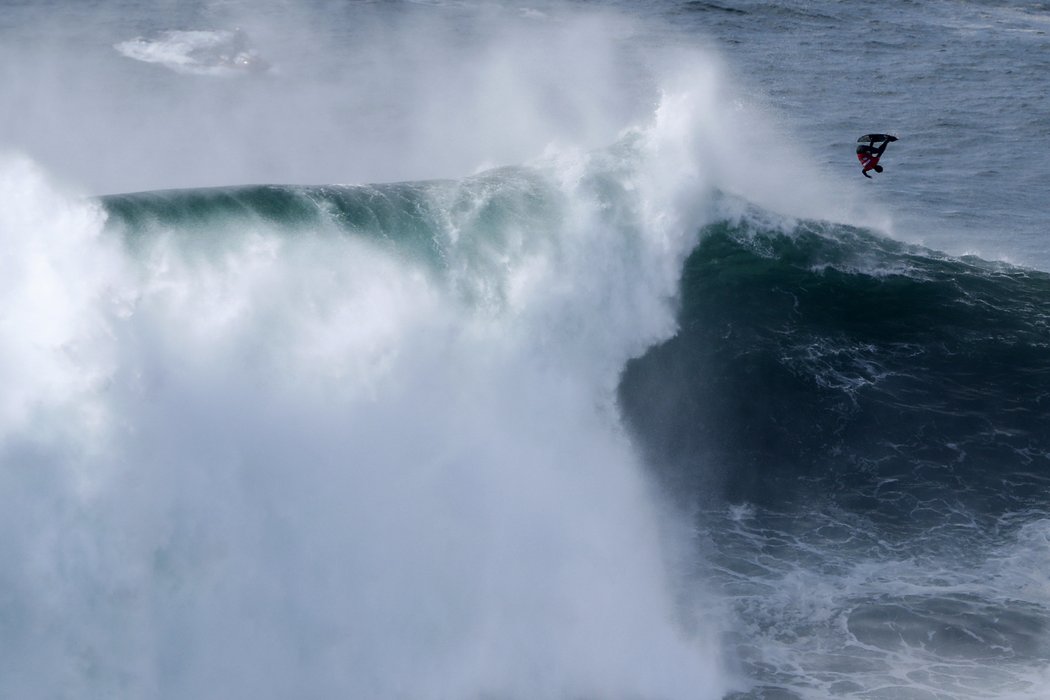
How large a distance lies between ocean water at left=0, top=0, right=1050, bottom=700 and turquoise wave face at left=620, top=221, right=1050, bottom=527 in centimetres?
9

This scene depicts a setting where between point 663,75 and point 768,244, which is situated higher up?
point 663,75

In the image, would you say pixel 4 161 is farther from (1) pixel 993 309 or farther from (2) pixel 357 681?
(1) pixel 993 309

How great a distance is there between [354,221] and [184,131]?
16.5m

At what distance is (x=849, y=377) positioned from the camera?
27.4 m

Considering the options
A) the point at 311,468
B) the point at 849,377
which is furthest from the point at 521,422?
the point at 849,377

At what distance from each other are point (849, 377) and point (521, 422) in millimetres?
8607

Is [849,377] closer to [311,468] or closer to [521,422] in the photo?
[521,422]

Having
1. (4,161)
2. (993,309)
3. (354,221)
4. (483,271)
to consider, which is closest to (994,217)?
(993,309)

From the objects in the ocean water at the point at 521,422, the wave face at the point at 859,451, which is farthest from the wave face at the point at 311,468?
the wave face at the point at 859,451

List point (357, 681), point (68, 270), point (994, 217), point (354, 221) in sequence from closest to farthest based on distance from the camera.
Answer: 1. point (357, 681)
2. point (68, 270)
3. point (354, 221)
4. point (994, 217)

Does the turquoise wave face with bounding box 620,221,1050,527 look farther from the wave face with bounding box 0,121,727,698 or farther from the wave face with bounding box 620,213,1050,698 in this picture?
the wave face with bounding box 0,121,727,698

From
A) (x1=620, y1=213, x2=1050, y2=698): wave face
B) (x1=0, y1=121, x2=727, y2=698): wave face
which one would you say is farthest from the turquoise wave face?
(x1=0, y1=121, x2=727, y2=698): wave face

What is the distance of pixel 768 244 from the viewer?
31281 millimetres

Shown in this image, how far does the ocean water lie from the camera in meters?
18.7
